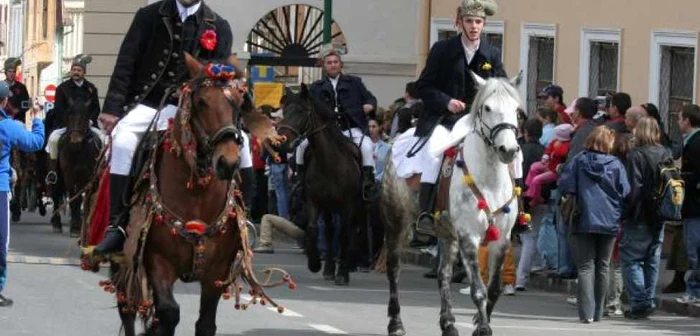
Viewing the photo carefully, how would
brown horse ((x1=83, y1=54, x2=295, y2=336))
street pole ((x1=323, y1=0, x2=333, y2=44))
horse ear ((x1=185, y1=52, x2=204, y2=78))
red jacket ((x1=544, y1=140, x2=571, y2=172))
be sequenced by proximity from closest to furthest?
1. brown horse ((x1=83, y1=54, x2=295, y2=336))
2. horse ear ((x1=185, y1=52, x2=204, y2=78))
3. red jacket ((x1=544, y1=140, x2=571, y2=172))
4. street pole ((x1=323, y1=0, x2=333, y2=44))

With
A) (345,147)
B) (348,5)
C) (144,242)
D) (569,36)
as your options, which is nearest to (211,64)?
(144,242)

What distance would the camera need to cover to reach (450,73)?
61.3ft

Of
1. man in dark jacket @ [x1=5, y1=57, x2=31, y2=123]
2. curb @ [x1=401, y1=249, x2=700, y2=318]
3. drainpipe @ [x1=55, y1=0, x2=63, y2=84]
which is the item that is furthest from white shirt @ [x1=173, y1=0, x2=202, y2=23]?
drainpipe @ [x1=55, y1=0, x2=63, y2=84]

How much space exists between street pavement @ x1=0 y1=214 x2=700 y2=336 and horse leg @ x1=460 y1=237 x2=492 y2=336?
1129mm

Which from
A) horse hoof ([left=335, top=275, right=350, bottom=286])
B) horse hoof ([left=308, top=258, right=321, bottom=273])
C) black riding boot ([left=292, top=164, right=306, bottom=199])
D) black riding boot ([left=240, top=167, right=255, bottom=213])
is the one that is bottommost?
horse hoof ([left=335, top=275, right=350, bottom=286])

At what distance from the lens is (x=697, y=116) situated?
21625 mm

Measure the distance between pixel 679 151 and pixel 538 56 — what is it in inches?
375

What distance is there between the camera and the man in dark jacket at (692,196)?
21.5m

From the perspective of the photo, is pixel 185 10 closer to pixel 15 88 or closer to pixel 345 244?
pixel 345 244

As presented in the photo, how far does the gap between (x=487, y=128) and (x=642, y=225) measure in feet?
13.8

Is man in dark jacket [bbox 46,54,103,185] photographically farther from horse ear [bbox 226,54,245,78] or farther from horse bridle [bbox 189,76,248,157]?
horse bridle [bbox 189,76,248,157]

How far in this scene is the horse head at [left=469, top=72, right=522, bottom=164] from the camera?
1703 centimetres

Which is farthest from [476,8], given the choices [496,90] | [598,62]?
[598,62]

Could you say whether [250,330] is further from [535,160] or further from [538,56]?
[538,56]
